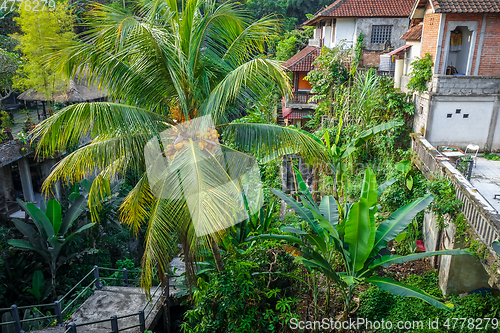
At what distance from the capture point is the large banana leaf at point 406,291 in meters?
5.05

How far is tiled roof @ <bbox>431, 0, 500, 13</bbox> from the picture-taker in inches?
420

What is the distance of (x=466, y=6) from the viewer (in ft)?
35.4

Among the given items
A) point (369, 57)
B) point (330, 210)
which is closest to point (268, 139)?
point (330, 210)

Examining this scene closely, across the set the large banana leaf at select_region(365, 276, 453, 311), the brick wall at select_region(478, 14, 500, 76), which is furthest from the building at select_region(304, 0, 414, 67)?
the large banana leaf at select_region(365, 276, 453, 311)

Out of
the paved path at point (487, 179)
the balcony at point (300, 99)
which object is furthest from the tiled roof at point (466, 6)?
the balcony at point (300, 99)

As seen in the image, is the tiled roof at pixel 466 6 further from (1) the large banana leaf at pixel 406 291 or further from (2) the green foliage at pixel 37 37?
(2) the green foliage at pixel 37 37

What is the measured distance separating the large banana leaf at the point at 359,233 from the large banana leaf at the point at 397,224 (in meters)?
0.32

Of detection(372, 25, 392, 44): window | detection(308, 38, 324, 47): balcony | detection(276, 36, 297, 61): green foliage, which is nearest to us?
detection(372, 25, 392, 44): window

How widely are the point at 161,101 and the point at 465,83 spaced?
32.8ft

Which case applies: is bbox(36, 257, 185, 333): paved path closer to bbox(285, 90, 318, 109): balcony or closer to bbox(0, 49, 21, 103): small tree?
bbox(0, 49, 21, 103): small tree

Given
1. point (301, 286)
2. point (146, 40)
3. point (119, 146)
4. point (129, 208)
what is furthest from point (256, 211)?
point (146, 40)

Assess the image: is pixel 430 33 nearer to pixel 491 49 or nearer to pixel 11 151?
pixel 491 49

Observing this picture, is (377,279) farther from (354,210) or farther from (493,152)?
(493,152)

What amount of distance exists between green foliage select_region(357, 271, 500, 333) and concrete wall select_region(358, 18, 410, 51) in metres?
17.5
